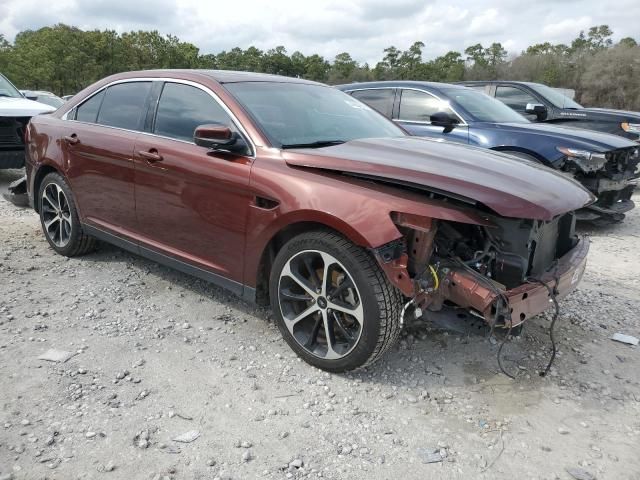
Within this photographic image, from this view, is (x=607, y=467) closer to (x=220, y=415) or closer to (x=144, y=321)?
(x=220, y=415)

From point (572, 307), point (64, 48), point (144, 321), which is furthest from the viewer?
point (64, 48)

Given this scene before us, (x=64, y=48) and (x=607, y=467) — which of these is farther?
(x=64, y=48)

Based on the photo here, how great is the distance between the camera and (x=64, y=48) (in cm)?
3747

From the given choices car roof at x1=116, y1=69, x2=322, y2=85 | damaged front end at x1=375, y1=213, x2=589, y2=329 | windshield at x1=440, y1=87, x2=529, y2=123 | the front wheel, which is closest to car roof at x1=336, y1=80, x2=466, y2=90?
windshield at x1=440, y1=87, x2=529, y2=123

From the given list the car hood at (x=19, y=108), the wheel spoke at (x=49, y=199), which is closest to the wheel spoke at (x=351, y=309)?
the wheel spoke at (x=49, y=199)

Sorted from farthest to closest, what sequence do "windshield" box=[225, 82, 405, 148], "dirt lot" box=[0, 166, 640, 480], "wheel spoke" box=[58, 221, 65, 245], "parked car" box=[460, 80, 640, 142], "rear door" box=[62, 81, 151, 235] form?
1. "parked car" box=[460, 80, 640, 142]
2. "wheel spoke" box=[58, 221, 65, 245]
3. "rear door" box=[62, 81, 151, 235]
4. "windshield" box=[225, 82, 405, 148]
5. "dirt lot" box=[0, 166, 640, 480]

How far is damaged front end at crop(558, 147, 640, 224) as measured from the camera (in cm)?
602

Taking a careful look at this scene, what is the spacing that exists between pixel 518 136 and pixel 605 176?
1.09 meters

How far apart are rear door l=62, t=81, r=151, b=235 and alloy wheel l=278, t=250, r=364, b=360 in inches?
62.7

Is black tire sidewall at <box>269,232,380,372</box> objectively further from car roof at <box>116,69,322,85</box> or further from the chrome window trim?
car roof at <box>116,69,322,85</box>

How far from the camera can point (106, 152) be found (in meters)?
4.11

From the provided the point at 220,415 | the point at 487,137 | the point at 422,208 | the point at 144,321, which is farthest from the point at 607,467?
the point at 487,137

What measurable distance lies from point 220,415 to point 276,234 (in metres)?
1.07

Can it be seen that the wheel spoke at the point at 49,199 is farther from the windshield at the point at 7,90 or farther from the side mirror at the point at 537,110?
the side mirror at the point at 537,110
